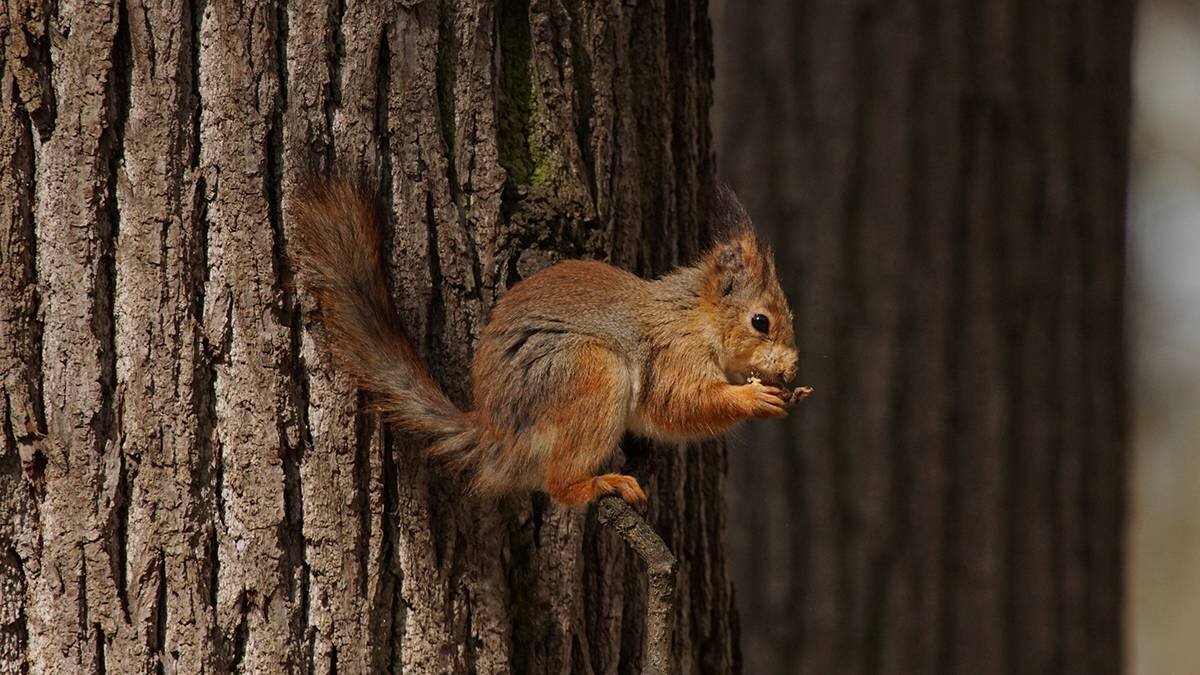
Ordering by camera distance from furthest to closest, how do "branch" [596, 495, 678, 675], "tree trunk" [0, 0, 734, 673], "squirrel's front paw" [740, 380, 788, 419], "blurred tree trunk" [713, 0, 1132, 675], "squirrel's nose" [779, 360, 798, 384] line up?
"blurred tree trunk" [713, 0, 1132, 675]
"squirrel's nose" [779, 360, 798, 384]
"squirrel's front paw" [740, 380, 788, 419]
"tree trunk" [0, 0, 734, 673]
"branch" [596, 495, 678, 675]

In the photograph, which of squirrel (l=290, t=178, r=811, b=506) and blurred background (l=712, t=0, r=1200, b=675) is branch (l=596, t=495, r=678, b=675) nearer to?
squirrel (l=290, t=178, r=811, b=506)

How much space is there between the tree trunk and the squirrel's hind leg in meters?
0.18

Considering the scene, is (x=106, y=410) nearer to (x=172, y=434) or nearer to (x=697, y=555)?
(x=172, y=434)

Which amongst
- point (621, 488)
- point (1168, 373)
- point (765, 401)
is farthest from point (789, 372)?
point (1168, 373)

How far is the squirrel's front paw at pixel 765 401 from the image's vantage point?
1.83 meters

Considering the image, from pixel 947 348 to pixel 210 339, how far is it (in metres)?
2.50

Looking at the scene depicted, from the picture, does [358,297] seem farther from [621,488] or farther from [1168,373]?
[1168,373]

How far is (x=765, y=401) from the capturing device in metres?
1.83

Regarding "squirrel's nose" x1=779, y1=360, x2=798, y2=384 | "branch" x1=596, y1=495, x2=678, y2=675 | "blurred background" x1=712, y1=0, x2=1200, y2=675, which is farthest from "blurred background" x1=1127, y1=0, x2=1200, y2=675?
"branch" x1=596, y1=495, x2=678, y2=675

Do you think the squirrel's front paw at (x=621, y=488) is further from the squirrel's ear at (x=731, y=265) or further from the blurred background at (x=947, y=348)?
the blurred background at (x=947, y=348)

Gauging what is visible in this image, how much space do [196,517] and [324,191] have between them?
45 cm

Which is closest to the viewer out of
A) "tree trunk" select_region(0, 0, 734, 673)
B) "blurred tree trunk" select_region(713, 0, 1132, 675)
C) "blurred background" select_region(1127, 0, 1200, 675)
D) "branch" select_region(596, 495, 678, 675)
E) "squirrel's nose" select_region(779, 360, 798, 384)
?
"branch" select_region(596, 495, 678, 675)

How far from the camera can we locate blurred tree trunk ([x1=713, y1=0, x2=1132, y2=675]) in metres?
3.69

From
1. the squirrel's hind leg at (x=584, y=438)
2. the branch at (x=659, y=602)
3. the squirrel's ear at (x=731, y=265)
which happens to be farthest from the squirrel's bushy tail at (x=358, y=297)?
the squirrel's ear at (x=731, y=265)
